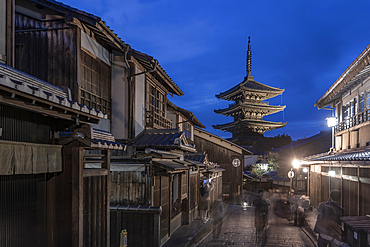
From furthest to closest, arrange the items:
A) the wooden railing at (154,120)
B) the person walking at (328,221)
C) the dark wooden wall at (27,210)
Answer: the wooden railing at (154,120) < the person walking at (328,221) < the dark wooden wall at (27,210)

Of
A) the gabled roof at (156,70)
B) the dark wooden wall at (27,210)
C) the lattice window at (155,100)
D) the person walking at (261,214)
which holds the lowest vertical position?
the person walking at (261,214)

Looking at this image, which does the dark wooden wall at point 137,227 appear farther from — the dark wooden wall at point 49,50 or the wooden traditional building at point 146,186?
the dark wooden wall at point 49,50

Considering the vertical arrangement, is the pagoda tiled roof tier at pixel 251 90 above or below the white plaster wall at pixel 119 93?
above

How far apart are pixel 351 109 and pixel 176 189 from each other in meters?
12.2

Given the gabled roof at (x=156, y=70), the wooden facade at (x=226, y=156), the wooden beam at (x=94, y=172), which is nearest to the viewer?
the wooden beam at (x=94, y=172)

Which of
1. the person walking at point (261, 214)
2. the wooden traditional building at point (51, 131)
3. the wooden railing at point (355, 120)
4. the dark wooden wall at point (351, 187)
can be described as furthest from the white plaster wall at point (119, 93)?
the wooden railing at point (355, 120)

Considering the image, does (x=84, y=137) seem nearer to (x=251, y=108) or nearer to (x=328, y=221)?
(x=328, y=221)

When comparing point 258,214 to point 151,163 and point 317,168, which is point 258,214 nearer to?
point 151,163

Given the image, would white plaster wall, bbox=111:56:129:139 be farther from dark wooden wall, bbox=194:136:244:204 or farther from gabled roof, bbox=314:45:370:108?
dark wooden wall, bbox=194:136:244:204

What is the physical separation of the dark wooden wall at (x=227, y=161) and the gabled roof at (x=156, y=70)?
39.8 ft

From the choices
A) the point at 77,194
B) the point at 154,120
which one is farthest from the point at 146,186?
the point at 77,194

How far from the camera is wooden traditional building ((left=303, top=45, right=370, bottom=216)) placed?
10633 mm

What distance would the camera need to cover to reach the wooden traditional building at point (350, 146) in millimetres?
10633

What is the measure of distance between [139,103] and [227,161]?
18.0 m
